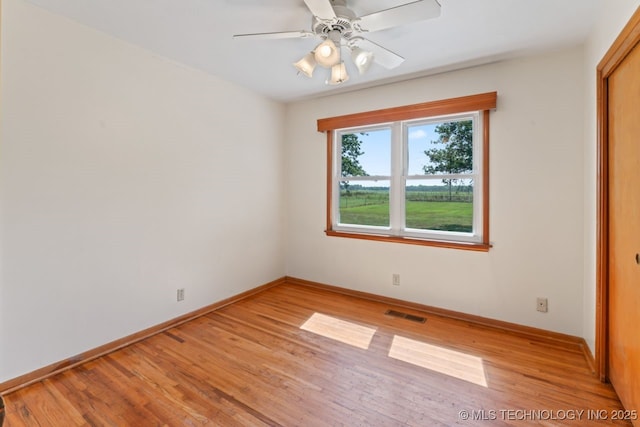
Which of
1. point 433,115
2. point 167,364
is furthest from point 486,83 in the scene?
point 167,364

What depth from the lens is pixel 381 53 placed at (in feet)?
7.22

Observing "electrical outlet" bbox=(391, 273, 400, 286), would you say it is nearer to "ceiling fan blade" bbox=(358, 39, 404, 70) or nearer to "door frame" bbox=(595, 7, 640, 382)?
"door frame" bbox=(595, 7, 640, 382)

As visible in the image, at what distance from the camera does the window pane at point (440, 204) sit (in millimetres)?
3127

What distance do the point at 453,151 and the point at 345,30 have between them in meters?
1.79

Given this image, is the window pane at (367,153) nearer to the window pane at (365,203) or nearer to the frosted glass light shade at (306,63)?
the window pane at (365,203)

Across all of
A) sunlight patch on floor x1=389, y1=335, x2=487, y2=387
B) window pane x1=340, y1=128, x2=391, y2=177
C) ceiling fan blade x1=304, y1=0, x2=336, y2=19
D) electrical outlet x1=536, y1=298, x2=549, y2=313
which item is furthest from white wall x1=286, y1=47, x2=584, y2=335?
ceiling fan blade x1=304, y1=0, x2=336, y2=19

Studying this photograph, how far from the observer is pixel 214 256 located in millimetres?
3346

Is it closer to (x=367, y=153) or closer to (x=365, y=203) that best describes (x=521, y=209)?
(x=365, y=203)

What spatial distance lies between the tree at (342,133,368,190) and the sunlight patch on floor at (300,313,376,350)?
1.69 m

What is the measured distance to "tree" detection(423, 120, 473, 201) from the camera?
3.09 meters

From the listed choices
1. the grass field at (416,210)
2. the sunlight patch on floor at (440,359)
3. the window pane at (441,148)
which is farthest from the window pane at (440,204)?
the sunlight patch on floor at (440,359)

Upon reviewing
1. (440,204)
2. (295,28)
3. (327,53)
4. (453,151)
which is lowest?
(440,204)

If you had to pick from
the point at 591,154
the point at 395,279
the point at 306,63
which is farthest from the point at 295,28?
the point at 395,279

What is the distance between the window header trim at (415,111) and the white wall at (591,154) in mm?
674
